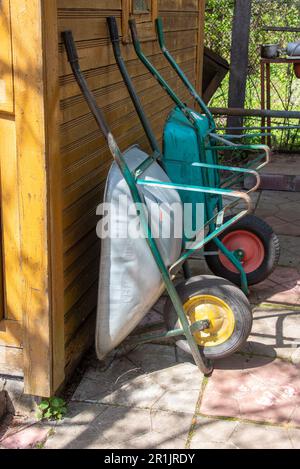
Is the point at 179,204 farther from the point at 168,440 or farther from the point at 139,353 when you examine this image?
the point at 168,440

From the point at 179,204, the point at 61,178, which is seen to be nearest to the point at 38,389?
the point at 61,178

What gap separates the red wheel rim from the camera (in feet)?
15.0

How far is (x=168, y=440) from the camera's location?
308cm

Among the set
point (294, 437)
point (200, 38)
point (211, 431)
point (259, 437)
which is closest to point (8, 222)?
point (211, 431)

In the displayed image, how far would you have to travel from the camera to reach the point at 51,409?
327cm

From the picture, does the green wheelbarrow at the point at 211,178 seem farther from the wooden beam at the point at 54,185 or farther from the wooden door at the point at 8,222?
the wooden door at the point at 8,222

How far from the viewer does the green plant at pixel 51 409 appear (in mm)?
3252

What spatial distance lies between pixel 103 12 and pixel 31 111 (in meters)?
1.08

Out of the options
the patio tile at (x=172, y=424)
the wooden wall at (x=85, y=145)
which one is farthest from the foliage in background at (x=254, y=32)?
the patio tile at (x=172, y=424)

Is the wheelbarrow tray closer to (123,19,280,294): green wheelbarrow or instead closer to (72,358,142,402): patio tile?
(72,358,142,402): patio tile

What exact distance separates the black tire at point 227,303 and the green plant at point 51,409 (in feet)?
2.31

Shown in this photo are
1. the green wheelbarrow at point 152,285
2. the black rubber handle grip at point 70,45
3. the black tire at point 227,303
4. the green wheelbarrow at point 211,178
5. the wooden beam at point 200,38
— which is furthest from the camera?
the wooden beam at point 200,38

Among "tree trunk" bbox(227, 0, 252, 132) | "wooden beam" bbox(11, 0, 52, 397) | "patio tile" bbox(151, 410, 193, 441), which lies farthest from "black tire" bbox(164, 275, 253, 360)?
"tree trunk" bbox(227, 0, 252, 132)

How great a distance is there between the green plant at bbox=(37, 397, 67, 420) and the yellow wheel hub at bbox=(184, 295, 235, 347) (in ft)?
2.60
